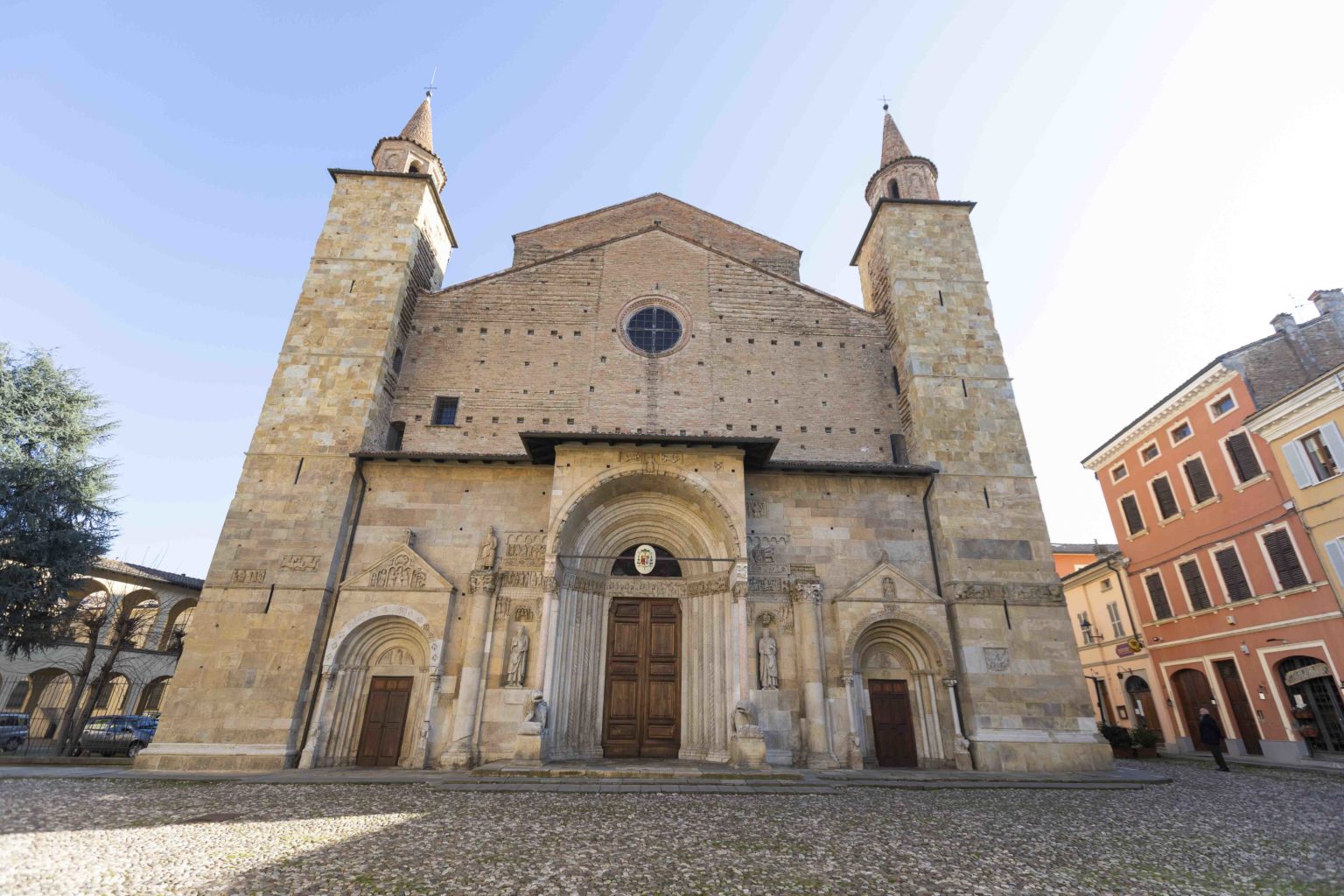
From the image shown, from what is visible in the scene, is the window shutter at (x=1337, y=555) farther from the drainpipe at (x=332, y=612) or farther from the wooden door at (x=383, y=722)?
the drainpipe at (x=332, y=612)

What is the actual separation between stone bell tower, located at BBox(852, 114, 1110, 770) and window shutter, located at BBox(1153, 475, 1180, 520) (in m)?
9.48

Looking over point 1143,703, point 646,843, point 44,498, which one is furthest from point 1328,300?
point 44,498

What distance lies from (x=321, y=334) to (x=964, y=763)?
650 inches

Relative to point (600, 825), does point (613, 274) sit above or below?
above

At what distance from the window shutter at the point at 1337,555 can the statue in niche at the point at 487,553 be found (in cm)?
1872

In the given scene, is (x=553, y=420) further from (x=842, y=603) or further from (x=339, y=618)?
(x=842, y=603)

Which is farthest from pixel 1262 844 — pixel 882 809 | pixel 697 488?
pixel 697 488

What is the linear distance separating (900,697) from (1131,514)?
1439cm

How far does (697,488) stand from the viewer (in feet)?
41.7

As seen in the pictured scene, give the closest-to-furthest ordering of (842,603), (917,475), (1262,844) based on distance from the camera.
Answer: (1262,844)
(842,603)
(917,475)

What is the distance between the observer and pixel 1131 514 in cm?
2127

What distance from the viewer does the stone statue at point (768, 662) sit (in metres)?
11.8

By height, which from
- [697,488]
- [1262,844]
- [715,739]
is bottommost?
[1262,844]

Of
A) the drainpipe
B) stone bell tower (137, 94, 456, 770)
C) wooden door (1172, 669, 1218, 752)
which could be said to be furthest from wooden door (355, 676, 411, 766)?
wooden door (1172, 669, 1218, 752)
